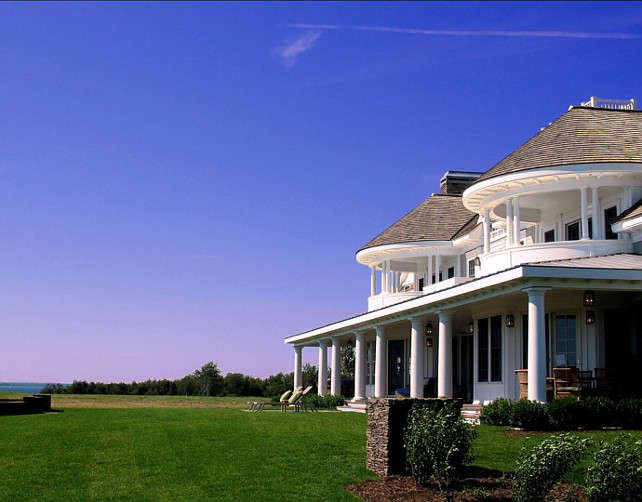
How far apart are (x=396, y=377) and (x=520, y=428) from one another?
55.3 ft

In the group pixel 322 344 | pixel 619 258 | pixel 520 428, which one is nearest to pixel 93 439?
pixel 520 428

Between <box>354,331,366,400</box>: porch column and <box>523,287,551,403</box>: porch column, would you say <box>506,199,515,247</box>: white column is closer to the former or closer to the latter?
<box>523,287,551,403</box>: porch column

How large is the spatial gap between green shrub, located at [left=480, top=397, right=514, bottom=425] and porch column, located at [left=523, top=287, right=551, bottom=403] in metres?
0.60

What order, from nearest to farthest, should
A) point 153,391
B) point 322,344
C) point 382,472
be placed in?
point 382,472 → point 322,344 → point 153,391

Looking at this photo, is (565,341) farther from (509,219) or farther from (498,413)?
(498,413)

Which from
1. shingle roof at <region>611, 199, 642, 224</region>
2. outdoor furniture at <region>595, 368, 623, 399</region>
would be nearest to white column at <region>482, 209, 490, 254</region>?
shingle roof at <region>611, 199, 642, 224</region>

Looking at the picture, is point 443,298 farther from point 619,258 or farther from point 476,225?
point 476,225

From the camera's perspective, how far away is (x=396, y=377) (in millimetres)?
31859

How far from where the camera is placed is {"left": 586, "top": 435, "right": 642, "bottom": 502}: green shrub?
271 inches

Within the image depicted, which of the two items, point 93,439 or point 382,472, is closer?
point 382,472

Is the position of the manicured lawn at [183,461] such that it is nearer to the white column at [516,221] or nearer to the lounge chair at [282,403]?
the white column at [516,221]

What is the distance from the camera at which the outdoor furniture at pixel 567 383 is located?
16.1 metres

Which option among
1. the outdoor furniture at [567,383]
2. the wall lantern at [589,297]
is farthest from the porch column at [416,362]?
the wall lantern at [589,297]

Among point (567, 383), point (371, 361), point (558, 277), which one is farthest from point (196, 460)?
point (371, 361)
